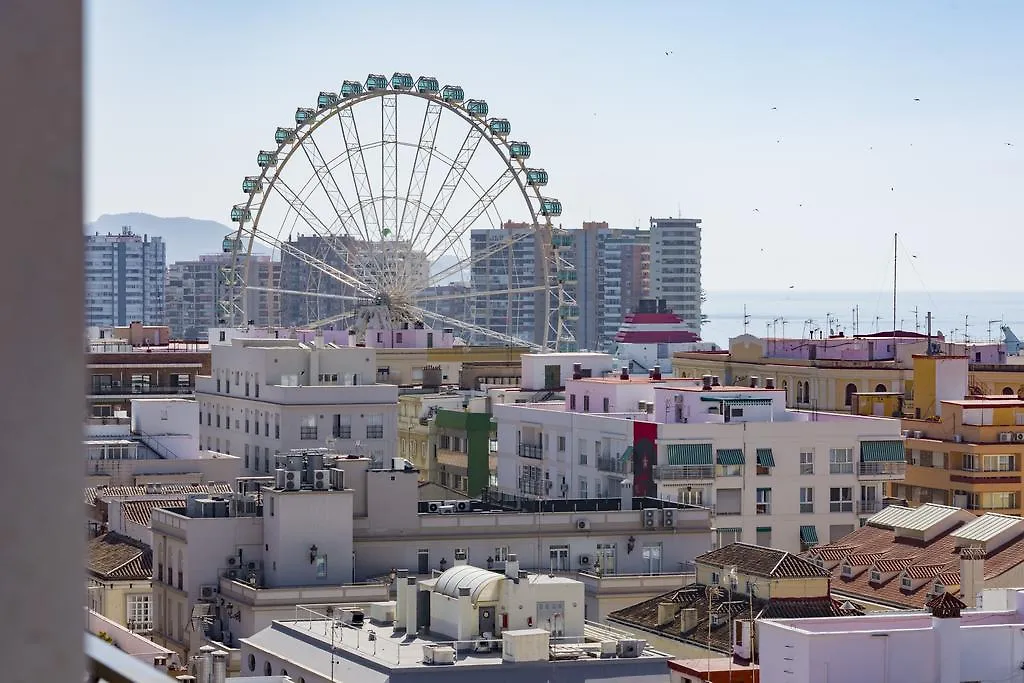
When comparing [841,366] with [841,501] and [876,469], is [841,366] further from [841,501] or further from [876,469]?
[841,501]

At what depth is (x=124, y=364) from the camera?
84625 millimetres

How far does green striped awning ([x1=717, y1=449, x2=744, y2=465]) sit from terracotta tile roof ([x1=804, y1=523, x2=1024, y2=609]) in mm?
6621

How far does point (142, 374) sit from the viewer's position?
276ft

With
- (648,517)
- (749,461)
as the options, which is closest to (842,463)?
(749,461)

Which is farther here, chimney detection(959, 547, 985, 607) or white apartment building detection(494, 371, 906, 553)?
white apartment building detection(494, 371, 906, 553)

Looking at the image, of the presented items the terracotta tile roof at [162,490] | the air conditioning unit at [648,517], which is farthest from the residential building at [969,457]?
the terracotta tile roof at [162,490]

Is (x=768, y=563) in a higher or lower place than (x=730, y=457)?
lower

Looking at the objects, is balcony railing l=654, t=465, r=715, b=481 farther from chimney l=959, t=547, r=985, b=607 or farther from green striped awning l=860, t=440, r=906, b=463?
chimney l=959, t=547, r=985, b=607

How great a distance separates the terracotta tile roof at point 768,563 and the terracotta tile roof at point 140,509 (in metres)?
14.2

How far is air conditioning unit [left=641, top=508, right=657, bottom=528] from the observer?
44.0 meters

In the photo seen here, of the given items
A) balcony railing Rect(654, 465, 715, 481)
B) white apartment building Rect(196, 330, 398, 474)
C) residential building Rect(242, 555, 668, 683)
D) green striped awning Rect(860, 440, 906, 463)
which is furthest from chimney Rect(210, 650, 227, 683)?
green striped awning Rect(860, 440, 906, 463)

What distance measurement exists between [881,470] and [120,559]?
20.6 metres

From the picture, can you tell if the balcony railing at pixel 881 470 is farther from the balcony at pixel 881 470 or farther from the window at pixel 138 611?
the window at pixel 138 611

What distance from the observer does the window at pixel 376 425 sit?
61.1 meters
